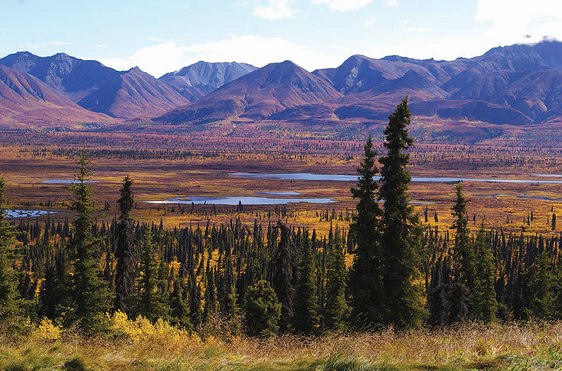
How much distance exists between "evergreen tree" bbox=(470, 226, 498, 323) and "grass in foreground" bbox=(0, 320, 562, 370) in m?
→ 32.3

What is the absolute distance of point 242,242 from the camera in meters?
111

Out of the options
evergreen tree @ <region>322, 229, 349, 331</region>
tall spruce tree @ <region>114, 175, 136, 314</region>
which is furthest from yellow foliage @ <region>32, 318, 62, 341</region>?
evergreen tree @ <region>322, 229, 349, 331</region>

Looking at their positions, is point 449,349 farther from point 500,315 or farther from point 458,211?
point 500,315

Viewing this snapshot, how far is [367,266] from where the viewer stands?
2997 centimetres

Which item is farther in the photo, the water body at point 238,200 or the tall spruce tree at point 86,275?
the water body at point 238,200

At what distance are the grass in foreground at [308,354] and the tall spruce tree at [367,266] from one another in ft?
45.1

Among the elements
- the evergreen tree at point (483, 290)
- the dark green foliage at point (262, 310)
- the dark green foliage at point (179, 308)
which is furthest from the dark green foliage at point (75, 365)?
the dark green foliage at point (179, 308)

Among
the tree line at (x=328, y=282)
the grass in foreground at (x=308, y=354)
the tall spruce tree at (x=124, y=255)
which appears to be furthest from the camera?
the tall spruce tree at (x=124, y=255)

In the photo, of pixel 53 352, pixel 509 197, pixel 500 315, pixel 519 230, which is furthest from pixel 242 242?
pixel 509 197

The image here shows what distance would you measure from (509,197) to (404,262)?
186403 mm

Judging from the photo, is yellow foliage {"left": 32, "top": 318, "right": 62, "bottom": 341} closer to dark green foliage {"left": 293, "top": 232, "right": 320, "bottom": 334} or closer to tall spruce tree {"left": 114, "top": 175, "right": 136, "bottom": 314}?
tall spruce tree {"left": 114, "top": 175, "right": 136, "bottom": 314}

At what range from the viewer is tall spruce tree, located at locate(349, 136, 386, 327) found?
28984 mm

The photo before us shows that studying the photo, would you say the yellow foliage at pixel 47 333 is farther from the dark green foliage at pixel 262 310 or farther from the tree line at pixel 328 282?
the dark green foliage at pixel 262 310

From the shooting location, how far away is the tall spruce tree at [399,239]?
2888 centimetres
